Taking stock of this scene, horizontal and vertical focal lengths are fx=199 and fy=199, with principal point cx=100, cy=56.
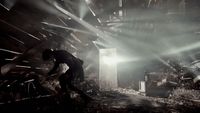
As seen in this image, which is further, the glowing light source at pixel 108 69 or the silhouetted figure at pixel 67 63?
the glowing light source at pixel 108 69

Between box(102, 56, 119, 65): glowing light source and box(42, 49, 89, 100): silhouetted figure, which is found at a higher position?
box(102, 56, 119, 65): glowing light source

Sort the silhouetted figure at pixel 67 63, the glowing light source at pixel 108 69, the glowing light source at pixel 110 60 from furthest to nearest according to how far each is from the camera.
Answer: the glowing light source at pixel 110 60, the glowing light source at pixel 108 69, the silhouetted figure at pixel 67 63

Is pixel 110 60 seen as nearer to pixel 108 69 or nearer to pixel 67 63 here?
pixel 108 69

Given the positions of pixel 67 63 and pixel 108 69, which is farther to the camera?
pixel 108 69

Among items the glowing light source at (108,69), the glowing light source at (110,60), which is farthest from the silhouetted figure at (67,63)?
the glowing light source at (110,60)

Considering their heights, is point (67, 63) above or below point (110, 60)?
below

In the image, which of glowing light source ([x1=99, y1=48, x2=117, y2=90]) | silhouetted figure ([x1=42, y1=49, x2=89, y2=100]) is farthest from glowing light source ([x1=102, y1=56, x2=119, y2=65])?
silhouetted figure ([x1=42, y1=49, x2=89, y2=100])

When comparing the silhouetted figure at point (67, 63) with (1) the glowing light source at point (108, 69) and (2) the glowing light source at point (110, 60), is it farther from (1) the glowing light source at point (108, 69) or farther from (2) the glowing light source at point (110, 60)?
(2) the glowing light source at point (110, 60)

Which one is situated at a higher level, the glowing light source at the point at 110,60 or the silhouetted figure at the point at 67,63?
the glowing light source at the point at 110,60

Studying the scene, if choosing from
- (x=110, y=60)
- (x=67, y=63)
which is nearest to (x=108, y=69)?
(x=110, y=60)

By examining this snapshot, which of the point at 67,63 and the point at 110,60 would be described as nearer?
Result: the point at 67,63

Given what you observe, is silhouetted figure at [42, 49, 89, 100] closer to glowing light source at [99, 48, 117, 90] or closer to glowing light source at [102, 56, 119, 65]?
glowing light source at [99, 48, 117, 90]

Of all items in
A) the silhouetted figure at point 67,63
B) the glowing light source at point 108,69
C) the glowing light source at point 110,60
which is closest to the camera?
the silhouetted figure at point 67,63

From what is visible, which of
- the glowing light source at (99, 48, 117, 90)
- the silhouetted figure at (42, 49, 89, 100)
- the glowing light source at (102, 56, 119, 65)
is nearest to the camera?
the silhouetted figure at (42, 49, 89, 100)
